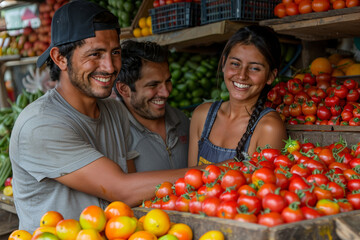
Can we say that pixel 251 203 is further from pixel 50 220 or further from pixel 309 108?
pixel 309 108

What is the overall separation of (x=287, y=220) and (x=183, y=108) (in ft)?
11.5

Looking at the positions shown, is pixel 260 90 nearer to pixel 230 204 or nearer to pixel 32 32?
pixel 230 204

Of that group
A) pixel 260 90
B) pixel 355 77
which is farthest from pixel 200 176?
pixel 355 77

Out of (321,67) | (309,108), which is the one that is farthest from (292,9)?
(309,108)

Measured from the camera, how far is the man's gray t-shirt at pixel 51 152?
6.56 feet

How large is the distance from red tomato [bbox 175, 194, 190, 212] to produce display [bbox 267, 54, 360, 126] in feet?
5.81

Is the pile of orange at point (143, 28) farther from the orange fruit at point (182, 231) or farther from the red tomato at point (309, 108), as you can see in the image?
the orange fruit at point (182, 231)

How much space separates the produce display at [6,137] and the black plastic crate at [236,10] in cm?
279

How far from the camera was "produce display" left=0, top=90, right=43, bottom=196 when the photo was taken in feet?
14.4

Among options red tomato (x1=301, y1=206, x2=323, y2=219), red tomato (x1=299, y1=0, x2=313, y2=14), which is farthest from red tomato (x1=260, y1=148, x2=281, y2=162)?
red tomato (x1=299, y1=0, x2=313, y2=14)

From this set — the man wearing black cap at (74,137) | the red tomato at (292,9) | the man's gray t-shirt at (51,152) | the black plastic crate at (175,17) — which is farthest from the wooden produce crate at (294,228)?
the black plastic crate at (175,17)

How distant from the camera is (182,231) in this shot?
4.61 ft

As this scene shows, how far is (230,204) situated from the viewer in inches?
53.1

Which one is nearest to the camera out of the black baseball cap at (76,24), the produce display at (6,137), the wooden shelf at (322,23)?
the black baseball cap at (76,24)
